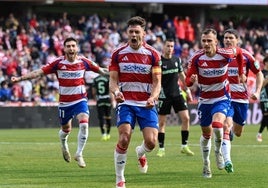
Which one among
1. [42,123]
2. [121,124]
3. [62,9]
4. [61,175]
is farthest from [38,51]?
[121,124]

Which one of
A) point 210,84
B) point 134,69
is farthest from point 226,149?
point 134,69

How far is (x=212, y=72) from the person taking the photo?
16.2 metres

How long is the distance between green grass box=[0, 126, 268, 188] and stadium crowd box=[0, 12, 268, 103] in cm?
1078

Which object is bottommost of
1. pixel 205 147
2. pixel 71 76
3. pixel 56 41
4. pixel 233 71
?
pixel 56 41

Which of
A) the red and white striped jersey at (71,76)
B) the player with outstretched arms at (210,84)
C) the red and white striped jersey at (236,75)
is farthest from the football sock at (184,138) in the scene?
the player with outstretched arms at (210,84)

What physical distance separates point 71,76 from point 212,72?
3596mm

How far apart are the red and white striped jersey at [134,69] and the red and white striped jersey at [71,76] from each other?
4.36 meters

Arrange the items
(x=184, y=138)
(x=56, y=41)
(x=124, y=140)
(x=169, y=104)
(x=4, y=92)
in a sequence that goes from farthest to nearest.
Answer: (x=56, y=41) → (x=4, y=92) → (x=169, y=104) → (x=184, y=138) → (x=124, y=140)

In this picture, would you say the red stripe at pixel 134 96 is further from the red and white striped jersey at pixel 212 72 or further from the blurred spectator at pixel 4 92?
the blurred spectator at pixel 4 92

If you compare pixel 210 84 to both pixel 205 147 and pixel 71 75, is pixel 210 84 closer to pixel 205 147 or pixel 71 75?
pixel 205 147

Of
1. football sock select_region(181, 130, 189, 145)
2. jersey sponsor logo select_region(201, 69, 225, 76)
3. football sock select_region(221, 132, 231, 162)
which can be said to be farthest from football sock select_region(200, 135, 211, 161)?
football sock select_region(181, 130, 189, 145)

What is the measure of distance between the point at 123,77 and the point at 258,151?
29.4 ft

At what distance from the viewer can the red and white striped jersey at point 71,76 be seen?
730 inches

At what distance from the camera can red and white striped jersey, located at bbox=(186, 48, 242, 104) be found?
16.2m
